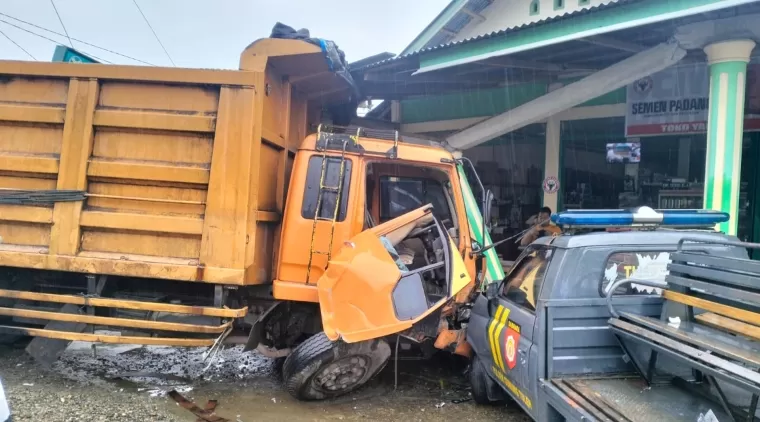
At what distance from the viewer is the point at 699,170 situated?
8.24 metres

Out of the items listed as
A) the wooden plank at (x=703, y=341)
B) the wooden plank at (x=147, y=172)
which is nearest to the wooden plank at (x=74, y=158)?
the wooden plank at (x=147, y=172)

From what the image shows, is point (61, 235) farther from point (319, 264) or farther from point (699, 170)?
point (699, 170)

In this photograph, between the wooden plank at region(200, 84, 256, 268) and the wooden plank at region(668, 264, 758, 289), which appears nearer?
the wooden plank at region(668, 264, 758, 289)

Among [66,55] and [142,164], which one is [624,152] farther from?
[66,55]

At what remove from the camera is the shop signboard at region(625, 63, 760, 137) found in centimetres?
728

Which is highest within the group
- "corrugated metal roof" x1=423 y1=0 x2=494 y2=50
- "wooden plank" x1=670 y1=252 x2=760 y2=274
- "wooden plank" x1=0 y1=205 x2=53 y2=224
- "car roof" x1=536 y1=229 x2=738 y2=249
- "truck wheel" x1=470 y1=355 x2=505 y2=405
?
"corrugated metal roof" x1=423 y1=0 x2=494 y2=50

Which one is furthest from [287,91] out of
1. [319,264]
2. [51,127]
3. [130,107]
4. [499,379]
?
[499,379]

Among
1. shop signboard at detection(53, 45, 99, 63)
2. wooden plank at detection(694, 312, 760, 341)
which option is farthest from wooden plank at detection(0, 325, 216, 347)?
wooden plank at detection(694, 312, 760, 341)

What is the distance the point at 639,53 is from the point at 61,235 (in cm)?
690

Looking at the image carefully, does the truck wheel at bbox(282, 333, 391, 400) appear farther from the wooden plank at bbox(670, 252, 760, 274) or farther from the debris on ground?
the wooden plank at bbox(670, 252, 760, 274)

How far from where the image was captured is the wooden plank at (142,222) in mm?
4422

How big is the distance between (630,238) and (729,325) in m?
0.89

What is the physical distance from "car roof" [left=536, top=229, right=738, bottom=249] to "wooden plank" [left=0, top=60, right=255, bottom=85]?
2.77m

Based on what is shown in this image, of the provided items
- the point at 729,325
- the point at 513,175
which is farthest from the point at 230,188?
the point at 513,175
